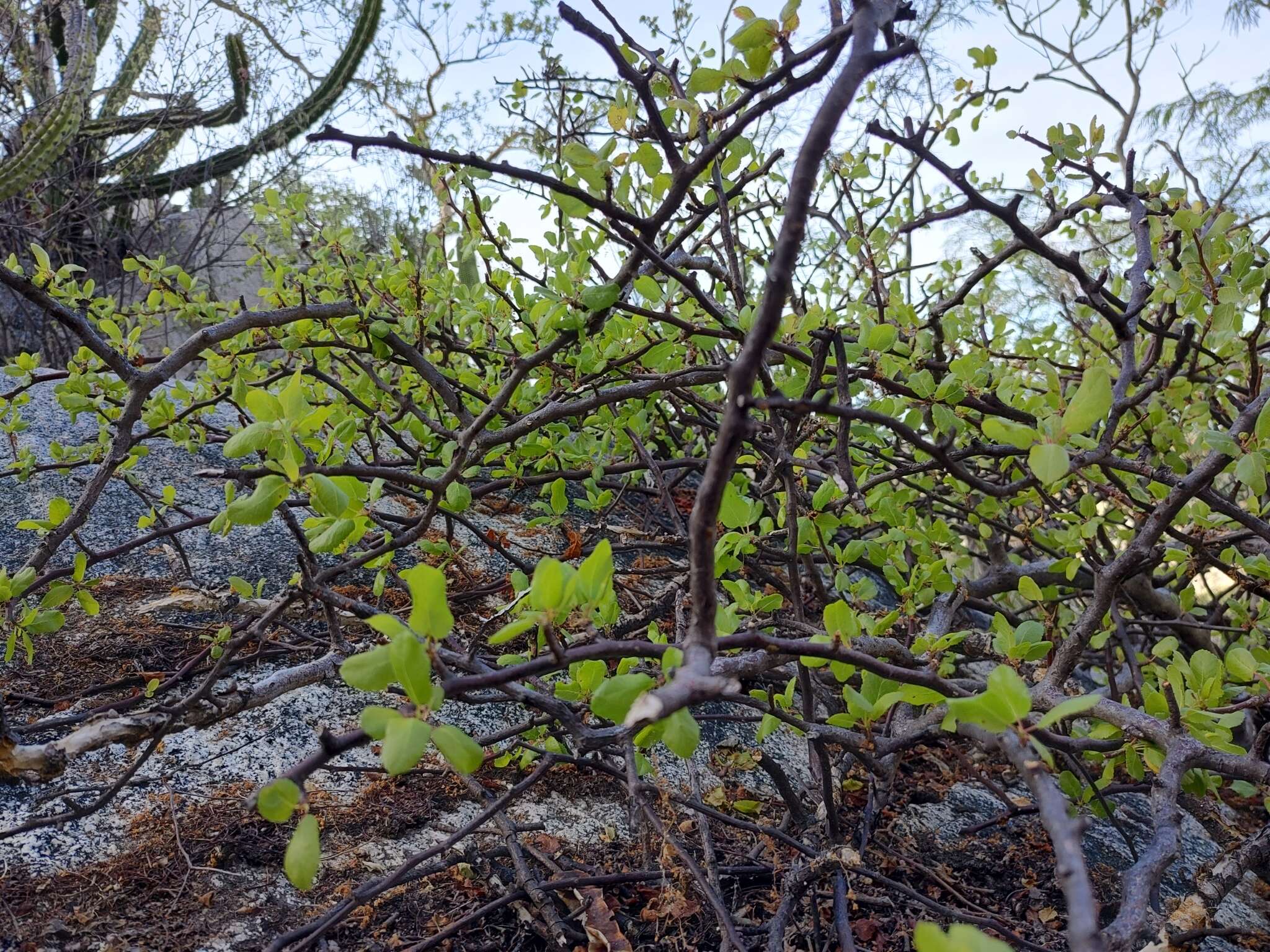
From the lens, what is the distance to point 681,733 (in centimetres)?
64

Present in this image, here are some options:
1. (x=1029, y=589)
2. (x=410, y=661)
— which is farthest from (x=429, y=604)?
(x=1029, y=589)

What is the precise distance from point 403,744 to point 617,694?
161mm

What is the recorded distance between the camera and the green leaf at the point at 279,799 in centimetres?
58

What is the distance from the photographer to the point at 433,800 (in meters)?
1.47

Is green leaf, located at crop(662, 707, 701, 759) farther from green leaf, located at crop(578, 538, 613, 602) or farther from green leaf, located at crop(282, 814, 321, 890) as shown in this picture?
green leaf, located at crop(282, 814, 321, 890)

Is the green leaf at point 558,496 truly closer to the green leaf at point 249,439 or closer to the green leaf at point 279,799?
the green leaf at point 249,439

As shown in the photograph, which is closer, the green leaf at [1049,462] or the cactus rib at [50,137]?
the green leaf at [1049,462]

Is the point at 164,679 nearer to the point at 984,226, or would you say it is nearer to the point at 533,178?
the point at 533,178

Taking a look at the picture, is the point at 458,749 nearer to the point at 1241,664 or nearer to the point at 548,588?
the point at 548,588

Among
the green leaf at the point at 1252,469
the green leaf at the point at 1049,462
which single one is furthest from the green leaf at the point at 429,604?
the green leaf at the point at 1252,469

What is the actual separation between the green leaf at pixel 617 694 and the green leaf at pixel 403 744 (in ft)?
0.43

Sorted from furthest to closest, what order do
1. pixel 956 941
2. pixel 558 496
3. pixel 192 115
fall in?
1. pixel 192 115
2. pixel 558 496
3. pixel 956 941

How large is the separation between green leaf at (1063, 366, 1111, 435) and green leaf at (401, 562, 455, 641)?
0.55 meters

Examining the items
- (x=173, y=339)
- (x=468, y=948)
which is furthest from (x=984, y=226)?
(x=173, y=339)
